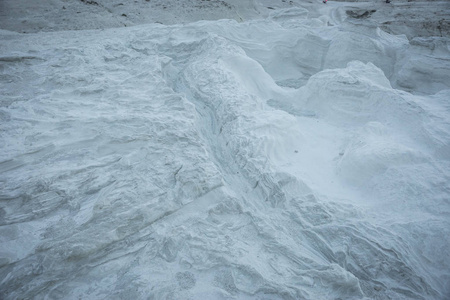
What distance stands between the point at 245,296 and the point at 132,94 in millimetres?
2584

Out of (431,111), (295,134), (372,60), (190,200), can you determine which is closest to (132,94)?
(190,200)

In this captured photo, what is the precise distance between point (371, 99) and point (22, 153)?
385 cm

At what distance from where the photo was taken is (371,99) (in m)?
3.23

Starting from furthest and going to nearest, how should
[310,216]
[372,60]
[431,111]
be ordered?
[372,60]
[431,111]
[310,216]

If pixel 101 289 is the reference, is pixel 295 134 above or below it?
above

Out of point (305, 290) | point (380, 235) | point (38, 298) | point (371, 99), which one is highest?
point (371, 99)

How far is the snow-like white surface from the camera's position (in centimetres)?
161

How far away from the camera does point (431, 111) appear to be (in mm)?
2865

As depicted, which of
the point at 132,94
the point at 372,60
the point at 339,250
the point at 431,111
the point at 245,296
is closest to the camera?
the point at 245,296

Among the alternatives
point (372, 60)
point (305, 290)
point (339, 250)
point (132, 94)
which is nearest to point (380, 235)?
point (339, 250)

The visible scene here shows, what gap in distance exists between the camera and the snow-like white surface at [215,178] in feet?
5.28

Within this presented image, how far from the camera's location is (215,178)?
→ 2.21m

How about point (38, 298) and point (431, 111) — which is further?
point (431, 111)

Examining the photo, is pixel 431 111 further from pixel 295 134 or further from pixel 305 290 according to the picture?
pixel 305 290
